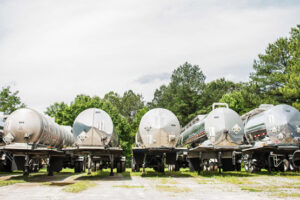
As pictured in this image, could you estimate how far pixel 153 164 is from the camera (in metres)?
17.6

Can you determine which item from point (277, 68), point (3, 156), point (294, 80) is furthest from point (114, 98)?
point (3, 156)

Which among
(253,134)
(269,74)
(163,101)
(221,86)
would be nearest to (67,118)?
(163,101)

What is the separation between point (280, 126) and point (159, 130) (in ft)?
22.6

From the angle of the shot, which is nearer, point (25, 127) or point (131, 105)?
point (25, 127)

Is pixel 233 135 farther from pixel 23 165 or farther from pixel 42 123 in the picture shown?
pixel 23 165

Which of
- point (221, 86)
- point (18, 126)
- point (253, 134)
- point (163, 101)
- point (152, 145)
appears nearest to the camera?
point (18, 126)

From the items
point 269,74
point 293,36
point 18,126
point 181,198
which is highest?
point 293,36

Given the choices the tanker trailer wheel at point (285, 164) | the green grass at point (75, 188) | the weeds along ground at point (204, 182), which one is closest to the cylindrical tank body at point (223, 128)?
the weeds along ground at point (204, 182)

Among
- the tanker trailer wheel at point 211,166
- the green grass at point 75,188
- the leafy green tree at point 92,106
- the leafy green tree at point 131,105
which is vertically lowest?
the green grass at point 75,188

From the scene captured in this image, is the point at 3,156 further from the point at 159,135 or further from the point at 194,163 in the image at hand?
the point at 194,163

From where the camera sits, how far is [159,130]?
51.1ft

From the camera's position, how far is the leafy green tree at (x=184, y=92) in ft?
165

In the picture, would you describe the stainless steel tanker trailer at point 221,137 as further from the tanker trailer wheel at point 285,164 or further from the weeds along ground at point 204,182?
the tanker trailer wheel at point 285,164

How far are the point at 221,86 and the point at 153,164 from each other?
50.1m
